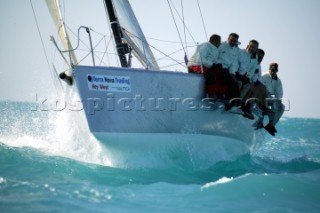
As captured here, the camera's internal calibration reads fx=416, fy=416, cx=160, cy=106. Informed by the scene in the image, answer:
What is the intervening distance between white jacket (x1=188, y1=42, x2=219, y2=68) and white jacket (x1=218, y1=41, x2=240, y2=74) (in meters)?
0.15

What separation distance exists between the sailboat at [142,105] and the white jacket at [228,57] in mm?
664

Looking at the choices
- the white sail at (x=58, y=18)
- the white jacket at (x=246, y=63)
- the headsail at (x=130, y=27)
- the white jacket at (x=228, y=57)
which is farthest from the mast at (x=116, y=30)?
the white jacket at (x=246, y=63)

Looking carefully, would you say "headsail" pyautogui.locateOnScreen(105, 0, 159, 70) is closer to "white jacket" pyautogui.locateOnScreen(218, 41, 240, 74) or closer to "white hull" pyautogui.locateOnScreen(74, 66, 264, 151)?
"white jacket" pyautogui.locateOnScreen(218, 41, 240, 74)

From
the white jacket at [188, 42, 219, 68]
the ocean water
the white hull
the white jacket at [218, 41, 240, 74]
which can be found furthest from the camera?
the white jacket at [218, 41, 240, 74]

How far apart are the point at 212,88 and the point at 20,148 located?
3816 millimetres

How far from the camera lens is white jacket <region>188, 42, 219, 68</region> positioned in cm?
732

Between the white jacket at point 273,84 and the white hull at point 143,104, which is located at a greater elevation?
the white hull at point 143,104

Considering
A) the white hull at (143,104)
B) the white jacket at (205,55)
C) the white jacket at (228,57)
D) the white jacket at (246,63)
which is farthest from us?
the white jacket at (246,63)

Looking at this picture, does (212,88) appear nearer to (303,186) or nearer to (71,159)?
(303,186)

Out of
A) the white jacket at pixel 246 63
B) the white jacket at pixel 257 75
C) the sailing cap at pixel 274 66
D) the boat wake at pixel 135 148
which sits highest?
the white jacket at pixel 246 63

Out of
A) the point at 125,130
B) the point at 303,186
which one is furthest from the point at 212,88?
the point at 303,186

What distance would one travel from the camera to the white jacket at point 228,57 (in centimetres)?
764

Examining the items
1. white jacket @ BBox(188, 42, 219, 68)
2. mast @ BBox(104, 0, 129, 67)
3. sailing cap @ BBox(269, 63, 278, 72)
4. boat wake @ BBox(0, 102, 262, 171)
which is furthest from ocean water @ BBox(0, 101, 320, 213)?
sailing cap @ BBox(269, 63, 278, 72)

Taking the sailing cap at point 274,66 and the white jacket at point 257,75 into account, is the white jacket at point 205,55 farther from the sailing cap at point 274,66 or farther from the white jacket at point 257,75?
the sailing cap at point 274,66
